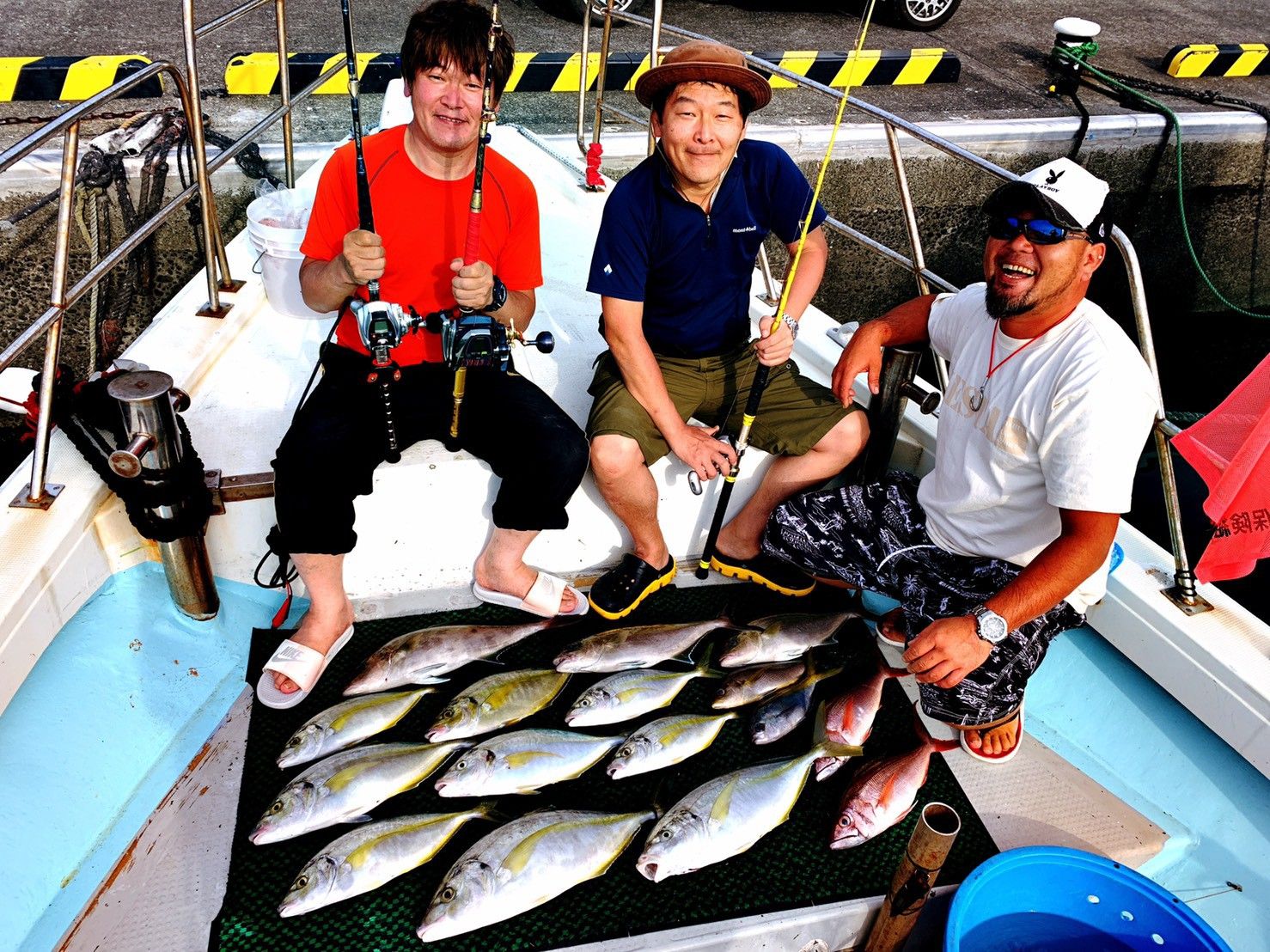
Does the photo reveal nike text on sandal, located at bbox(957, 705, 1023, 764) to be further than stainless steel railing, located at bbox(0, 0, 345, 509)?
Yes

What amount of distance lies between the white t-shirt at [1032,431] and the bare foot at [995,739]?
0.42m

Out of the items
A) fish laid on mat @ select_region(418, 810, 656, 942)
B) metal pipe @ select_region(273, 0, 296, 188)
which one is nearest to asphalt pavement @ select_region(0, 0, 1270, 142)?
metal pipe @ select_region(273, 0, 296, 188)

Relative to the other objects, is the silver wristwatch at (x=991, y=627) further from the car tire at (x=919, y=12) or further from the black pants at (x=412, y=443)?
the car tire at (x=919, y=12)

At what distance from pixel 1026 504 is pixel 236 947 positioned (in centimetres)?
221

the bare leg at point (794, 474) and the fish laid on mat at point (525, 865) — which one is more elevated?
the bare leg at point (794, 474)

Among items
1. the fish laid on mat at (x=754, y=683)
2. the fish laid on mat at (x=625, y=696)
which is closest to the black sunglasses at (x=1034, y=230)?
the fish laid on mat at (x=754, y=683)

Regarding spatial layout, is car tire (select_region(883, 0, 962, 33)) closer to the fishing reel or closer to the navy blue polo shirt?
the navy blue polo shirt

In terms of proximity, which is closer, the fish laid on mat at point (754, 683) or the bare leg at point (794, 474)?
the fish laid on mat at point (754, 683)

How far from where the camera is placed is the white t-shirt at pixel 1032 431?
2.18m

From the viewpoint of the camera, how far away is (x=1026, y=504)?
243 cm

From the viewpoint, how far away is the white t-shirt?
218cm

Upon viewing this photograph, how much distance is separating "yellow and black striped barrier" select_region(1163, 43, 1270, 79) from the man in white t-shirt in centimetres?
755

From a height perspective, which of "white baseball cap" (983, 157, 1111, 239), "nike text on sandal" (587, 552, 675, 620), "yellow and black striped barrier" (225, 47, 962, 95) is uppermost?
"white baseball cap" (983, 157, 1111, 239)

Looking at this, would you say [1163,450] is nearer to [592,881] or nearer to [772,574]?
[772,574]
